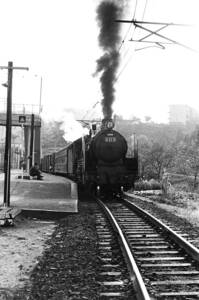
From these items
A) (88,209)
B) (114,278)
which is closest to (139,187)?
(88,209)

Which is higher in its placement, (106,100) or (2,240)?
(106,100)

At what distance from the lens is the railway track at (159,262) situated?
15.2 feet

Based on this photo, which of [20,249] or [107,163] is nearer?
[20,249]

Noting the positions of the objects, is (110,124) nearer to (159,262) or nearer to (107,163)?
(107,163)

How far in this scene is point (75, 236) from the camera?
8344 millimetres

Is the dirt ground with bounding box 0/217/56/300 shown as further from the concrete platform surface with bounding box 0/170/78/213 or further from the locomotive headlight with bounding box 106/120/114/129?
the locomotive headlight with bounding box 106/120/114/129

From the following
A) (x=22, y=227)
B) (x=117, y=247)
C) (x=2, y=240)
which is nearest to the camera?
(x=117, y=247)

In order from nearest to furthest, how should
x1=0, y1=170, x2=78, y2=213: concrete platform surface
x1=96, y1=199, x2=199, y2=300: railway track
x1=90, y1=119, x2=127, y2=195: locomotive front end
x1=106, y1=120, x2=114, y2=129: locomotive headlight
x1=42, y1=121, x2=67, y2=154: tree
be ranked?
x1=96, y1=199, x2=199, y2=300: railway track → x1=0, y1=170, x2=78, y2=213: concrete platform surface → x1=90, y1=119, x2=127, y2=195: locomotive front end → x1=106, y1=120, x2=114, y2=129: locomotive headlight → x1=42, y1=121, x2=67, y2=154: tree

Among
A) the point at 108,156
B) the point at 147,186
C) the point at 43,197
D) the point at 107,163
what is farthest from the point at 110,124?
the point at 147,186

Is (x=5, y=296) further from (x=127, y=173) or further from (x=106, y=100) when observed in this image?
(x=106, y=100)

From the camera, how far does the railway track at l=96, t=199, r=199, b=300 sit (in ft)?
15.2

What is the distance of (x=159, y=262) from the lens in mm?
6098

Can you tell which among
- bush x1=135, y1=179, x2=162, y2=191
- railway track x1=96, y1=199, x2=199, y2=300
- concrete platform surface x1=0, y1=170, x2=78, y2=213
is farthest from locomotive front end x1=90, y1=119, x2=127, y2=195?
bush x1=135, y1=179, x2=162, y2=191

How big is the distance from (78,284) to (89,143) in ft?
36.2
